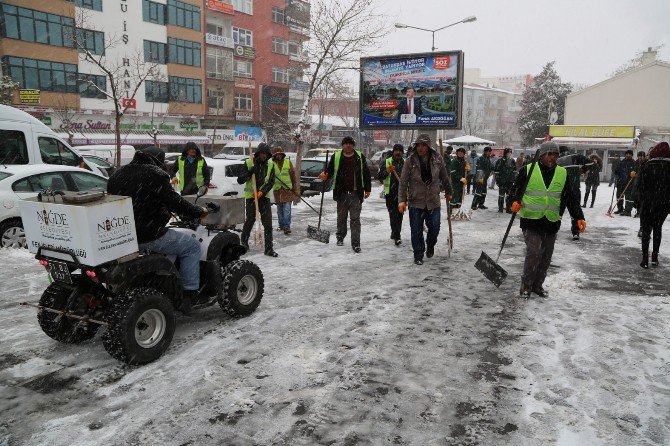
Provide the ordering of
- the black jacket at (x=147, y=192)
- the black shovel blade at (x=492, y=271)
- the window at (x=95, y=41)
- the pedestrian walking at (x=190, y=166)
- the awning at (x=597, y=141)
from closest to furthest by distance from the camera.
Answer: the black jacket at (x=147, y=192) < the black shovel blade at (x=492, y=271) < the pedestrian walking at (x=190, y=166) < the awning at (x=597, y=141) < the window at (x=95, y=41)

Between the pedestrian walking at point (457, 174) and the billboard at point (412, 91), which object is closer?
the pedestrian walking at point (457, 174)

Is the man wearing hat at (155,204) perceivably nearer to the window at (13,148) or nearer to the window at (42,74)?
the window at (13,148)

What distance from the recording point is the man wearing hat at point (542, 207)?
18.6ft

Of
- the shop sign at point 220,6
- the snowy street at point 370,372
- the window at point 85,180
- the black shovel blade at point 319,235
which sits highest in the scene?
the shop sign at point 220,6

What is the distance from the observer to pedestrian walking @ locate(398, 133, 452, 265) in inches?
302

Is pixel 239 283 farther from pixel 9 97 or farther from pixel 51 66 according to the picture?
pixel 51 66

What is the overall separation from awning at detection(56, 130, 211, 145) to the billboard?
2215cm

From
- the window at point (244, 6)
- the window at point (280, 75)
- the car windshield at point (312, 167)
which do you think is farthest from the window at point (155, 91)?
the car windshield at point (312, 167)

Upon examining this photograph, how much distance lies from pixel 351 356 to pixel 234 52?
45370 mm

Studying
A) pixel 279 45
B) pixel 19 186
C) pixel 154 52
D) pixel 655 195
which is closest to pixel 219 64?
pixel 154 52

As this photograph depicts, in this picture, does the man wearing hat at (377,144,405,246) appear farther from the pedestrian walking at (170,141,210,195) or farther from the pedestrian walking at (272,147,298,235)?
the pedestrian walking at (170,141,210,195)

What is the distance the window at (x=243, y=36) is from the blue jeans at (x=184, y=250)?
149 ft

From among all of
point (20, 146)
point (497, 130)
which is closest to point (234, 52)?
point (20, 146)

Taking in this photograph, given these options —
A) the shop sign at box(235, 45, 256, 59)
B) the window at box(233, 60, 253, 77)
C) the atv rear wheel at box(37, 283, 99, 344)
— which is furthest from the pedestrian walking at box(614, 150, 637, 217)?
the shop sign at box(235, 45, 256, 59)
